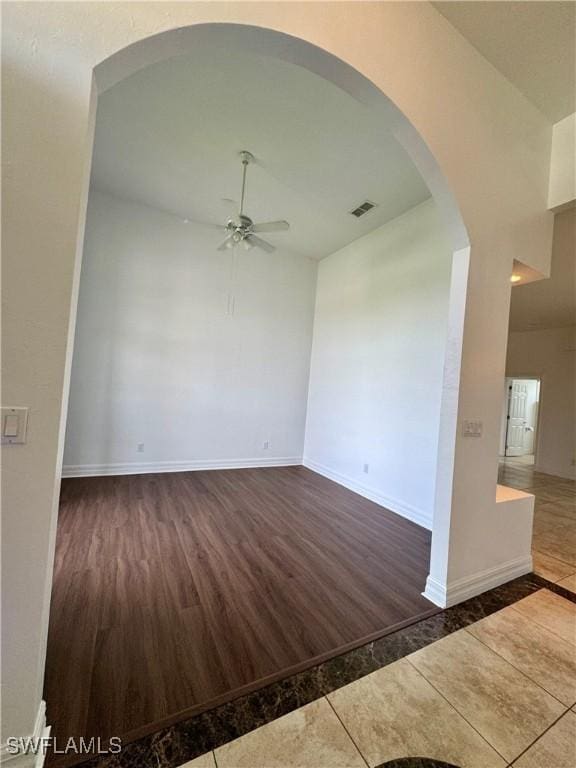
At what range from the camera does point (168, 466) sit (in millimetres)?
4305

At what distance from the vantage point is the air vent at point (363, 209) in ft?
11.5

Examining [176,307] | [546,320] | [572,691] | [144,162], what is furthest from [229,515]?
[546,320]

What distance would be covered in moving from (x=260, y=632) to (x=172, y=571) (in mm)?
806

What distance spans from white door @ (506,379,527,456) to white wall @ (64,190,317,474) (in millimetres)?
6459

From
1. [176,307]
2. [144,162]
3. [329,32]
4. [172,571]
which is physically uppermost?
[144,162]

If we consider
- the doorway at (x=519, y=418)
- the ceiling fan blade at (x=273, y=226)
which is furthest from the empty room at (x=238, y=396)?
the doorway at (x=519, y=418)

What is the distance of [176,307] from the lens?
14.1ft

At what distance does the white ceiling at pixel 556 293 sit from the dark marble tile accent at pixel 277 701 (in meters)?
3.36

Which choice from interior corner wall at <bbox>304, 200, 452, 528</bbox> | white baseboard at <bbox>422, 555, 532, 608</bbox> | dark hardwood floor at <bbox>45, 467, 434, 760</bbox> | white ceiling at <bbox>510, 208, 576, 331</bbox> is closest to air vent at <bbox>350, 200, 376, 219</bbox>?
interior corner wall at <bbox>304, 200, 452, 528</bbox>

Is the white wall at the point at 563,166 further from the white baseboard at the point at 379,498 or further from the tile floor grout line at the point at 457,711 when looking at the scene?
the tile floor grout line at the point at 457,711

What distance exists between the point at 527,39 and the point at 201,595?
3.98 m

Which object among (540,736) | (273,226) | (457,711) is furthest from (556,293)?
(457,711)

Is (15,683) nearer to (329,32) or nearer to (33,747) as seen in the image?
(33,747)

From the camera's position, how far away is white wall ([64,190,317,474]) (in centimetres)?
389
